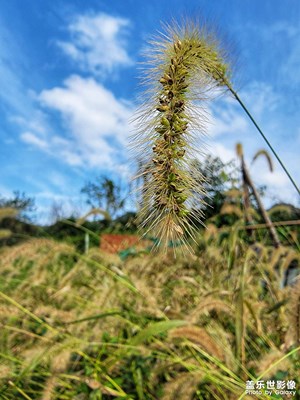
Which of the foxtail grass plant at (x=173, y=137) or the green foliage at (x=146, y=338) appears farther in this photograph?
the green foliage at (x=146, y=338)

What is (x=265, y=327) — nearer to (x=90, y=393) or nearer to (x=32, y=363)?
(x=90, y=393)

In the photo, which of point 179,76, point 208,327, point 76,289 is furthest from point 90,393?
point 179,76

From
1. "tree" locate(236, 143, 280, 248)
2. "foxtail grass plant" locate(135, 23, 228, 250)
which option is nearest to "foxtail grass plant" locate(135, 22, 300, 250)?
"foxtail grass plant" locate(135, 23, 228, 250)

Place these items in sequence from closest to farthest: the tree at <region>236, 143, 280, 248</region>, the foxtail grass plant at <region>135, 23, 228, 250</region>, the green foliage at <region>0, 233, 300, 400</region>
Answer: the foxtail grass plant at <region>135, 23, 228, 250</region> < the green foliage at <region>0, 233, 300, 400</region> < the tree at <region>236, 143, 280, 248</region>

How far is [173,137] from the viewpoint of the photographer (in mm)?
849

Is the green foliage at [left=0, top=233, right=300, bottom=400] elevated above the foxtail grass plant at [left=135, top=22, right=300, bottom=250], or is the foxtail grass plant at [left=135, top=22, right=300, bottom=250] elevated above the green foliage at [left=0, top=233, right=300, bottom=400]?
the foxtail grass plant at [left=135, top=22, right=300, bottom=250]

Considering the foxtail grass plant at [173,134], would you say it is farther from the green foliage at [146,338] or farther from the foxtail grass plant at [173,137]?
the green foliage at [146,338]

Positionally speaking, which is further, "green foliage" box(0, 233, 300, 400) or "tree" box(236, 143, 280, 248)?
Answer: "tree" box(236, 143, 280, 248)

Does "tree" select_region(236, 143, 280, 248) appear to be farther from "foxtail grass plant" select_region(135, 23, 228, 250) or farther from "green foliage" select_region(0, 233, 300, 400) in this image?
"foxtail grass plant" select_region(135, 23, 228, 250)

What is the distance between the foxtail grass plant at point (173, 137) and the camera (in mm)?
822

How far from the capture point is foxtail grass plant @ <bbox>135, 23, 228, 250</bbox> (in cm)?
82

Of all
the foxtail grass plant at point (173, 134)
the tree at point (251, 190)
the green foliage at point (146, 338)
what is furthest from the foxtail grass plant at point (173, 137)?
the tree at point (251, 190)

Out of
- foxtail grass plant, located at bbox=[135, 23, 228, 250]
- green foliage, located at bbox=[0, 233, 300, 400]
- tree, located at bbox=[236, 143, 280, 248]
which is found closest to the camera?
foxtail grass plant, located at bbox=[135, 23, 228, 250]

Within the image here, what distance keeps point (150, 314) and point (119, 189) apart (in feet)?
24.6
